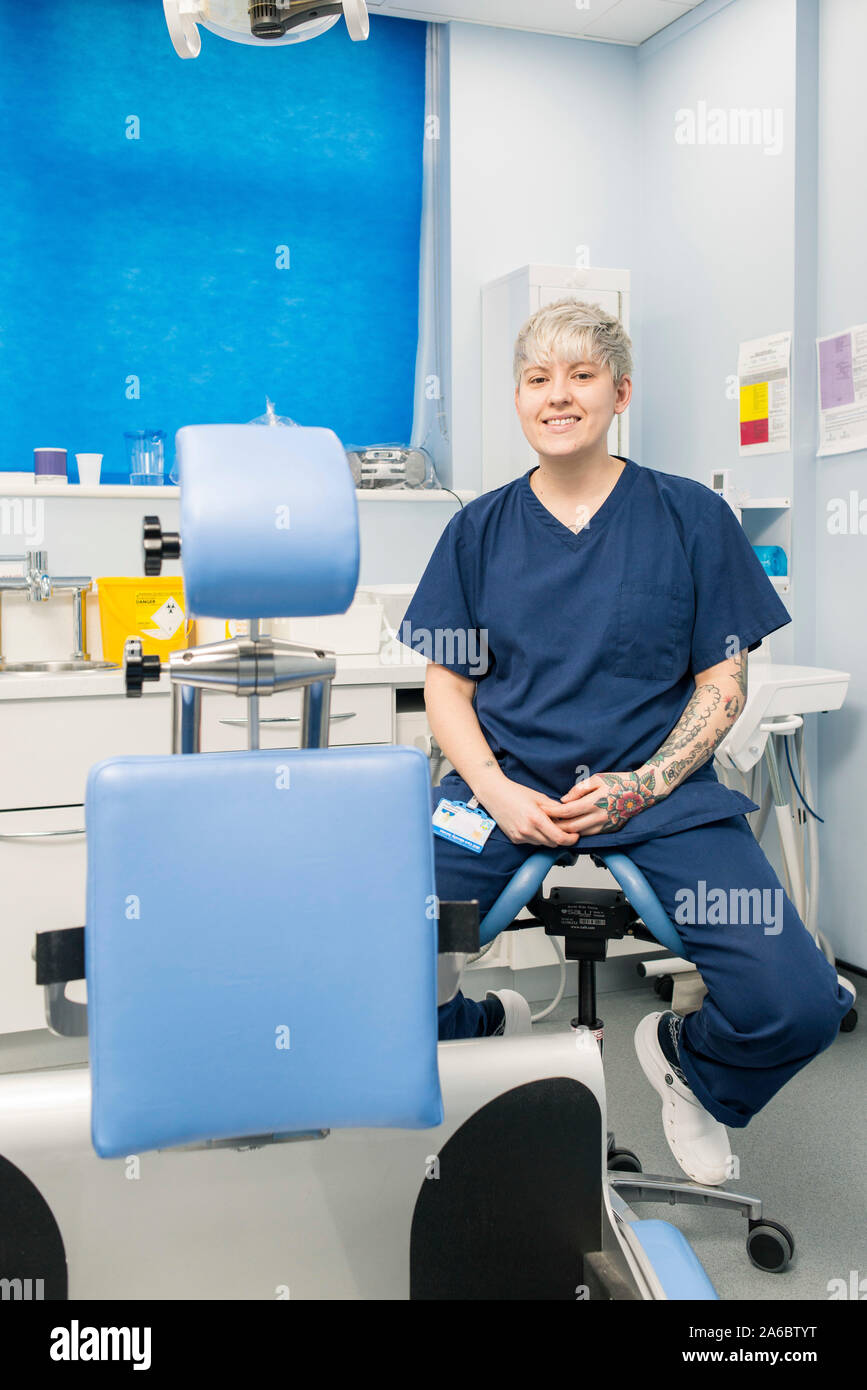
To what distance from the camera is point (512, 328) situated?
3295 mm

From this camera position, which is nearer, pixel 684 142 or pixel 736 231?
pixel 736 231

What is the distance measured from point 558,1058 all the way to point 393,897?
1.23 ft

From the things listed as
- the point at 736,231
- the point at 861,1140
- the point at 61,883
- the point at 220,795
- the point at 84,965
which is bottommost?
the point at 861,1140

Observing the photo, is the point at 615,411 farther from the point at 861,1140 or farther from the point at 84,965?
the point at 861,1140

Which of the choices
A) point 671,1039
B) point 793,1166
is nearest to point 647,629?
point 671,1039

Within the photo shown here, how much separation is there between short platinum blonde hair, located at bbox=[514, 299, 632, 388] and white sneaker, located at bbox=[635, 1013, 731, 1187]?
101cm

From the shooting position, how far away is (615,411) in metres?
1.73

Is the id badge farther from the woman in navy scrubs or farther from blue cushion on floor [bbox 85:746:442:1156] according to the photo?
blue cushion on floor [bbox 85:746:442:1156]

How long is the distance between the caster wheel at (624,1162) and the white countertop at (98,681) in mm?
1064

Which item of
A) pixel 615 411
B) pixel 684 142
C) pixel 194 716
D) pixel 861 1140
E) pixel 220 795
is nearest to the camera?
pixel 220 795

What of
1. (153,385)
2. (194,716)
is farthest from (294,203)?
(194,716)

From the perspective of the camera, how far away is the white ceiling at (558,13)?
3221 mm

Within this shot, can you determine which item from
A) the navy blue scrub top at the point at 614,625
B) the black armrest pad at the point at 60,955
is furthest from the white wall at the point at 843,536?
the black armrest pad at the point at 60,955

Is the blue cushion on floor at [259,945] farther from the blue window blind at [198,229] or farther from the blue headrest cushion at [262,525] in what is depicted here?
the blue window blind at [198,229]
